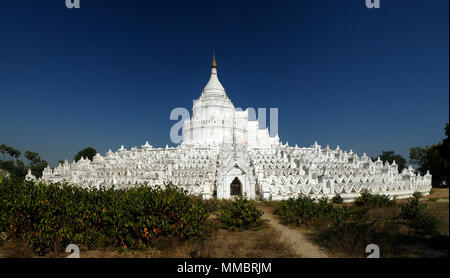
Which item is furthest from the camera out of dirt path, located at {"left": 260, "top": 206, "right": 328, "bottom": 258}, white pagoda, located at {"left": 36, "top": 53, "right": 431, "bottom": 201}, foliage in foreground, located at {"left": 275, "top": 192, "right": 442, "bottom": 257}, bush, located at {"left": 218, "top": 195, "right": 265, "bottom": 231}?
white pagoda, located at {"left": 36, "top": 53, "right": 431, "bottom": 201}

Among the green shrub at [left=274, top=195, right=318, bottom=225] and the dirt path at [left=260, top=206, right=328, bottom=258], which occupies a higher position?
the green shrub at [left=274, top=195, right=318, bottom=225]

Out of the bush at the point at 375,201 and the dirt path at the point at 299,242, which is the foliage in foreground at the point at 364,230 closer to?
the dirt path at the point at 299,242

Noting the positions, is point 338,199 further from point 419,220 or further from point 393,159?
point 393,159

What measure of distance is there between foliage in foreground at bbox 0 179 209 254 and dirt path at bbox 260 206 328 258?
14.5 ft

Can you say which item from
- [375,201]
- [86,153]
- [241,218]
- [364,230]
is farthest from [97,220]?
[86,153]

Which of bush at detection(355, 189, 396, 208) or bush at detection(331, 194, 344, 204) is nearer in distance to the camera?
bush at detection(355, 189, 396, 208)

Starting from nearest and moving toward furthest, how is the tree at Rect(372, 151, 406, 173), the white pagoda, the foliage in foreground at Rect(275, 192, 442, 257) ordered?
the foliage in foreground at Rect(275, 192, 442, 257)
the white pagoda
the tree at Rect(372, 151, 406, 173)

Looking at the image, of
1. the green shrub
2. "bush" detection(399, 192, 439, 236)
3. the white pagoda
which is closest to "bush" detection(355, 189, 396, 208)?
the white pagoda

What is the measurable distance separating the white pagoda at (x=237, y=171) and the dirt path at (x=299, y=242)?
22.5 ft

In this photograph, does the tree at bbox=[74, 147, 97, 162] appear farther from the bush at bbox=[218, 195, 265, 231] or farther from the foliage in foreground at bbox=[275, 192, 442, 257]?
the foliage in foreground at bbox=[275, 192, 442, 257]

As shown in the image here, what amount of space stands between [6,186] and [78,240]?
6.03 metres

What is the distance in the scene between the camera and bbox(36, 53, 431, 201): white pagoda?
71.1ft

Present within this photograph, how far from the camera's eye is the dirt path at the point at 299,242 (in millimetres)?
8883

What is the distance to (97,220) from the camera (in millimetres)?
9656
